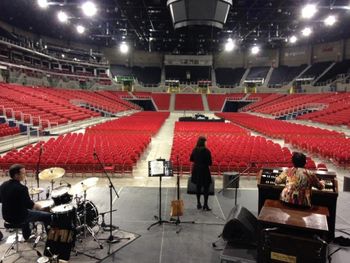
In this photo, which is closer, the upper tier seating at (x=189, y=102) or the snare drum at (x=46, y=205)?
the snare drum at (x=46, y=205)

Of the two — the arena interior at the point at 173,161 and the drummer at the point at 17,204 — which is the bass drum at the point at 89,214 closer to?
the arena interior at the point at 173,161

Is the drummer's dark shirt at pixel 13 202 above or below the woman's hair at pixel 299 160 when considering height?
below

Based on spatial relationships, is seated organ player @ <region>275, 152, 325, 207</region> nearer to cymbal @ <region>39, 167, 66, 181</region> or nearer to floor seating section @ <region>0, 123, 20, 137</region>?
cymbal @ <region>39, 167, 66, 181</region>

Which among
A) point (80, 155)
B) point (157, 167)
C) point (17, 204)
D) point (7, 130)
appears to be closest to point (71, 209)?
point (17, 204)

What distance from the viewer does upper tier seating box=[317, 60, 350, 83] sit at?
39141 mm

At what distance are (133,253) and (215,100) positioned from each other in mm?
43426

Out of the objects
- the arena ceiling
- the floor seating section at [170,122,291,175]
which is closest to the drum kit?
the floor seating section at [170,122,291,175]

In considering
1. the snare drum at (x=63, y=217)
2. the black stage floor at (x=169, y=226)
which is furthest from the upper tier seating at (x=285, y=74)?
the snare drum at (x=63, y=217)

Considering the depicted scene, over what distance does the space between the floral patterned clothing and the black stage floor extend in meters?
1.19

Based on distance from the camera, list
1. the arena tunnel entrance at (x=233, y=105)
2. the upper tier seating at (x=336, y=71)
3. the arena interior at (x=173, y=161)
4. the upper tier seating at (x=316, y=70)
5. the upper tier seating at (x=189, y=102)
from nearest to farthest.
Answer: the arena interior at (x=173, y=161) → the upper tier seating at (x=336, y=71) → the upper tier seating at (x=316, y=70) → the upper tier seating at (x=189, y=102) → the arena tunnel entrance at (x=233, y=105)

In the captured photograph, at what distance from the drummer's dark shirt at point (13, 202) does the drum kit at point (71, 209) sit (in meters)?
0.34

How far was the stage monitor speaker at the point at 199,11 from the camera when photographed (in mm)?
4223

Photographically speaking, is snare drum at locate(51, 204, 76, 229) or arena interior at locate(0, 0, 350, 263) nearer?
snare drum at locate(51, 204, 76, 229)

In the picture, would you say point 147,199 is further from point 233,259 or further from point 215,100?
point 215,100
